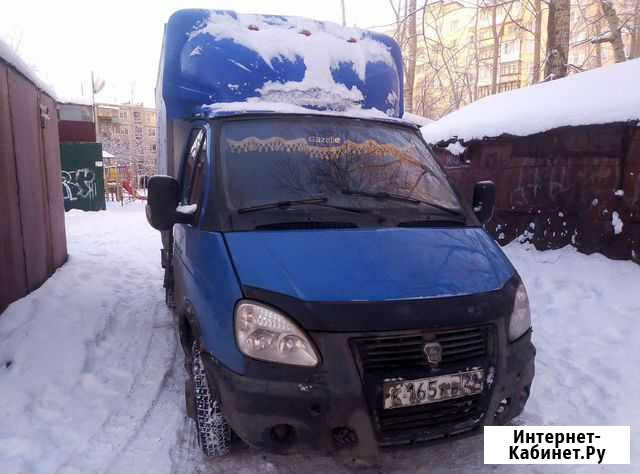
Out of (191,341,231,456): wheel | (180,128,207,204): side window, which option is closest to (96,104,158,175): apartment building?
(180,128,207,204): side window

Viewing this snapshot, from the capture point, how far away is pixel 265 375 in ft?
7.34

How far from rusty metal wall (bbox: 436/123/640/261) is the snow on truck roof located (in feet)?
4.83

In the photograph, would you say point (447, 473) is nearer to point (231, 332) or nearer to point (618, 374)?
point (231, 332)

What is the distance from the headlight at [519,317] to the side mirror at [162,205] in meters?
2.01

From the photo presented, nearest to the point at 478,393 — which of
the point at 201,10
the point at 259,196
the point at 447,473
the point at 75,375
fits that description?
the point at 447,473

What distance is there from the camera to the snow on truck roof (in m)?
3.98

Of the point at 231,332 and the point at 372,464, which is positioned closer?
the point at 231,332

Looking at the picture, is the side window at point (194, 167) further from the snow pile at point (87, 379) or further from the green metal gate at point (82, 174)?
the green metal gate at point (82, 174)

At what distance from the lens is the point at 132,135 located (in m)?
72.6

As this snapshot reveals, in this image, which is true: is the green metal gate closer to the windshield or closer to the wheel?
the windshield

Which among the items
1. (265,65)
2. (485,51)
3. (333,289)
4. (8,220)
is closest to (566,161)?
(265,65)

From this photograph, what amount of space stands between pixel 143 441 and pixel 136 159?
67585 millimetres

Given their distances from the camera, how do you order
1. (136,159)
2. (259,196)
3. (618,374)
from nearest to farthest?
(259,196), (618,374), (136,159)

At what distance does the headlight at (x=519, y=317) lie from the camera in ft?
8.44
